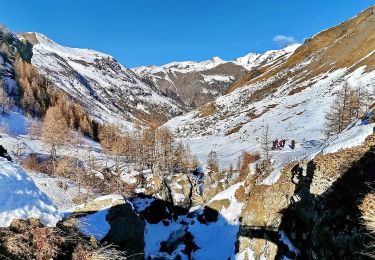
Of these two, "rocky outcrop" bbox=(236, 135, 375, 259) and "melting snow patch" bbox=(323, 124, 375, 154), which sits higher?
"melting snow patch" bbox=(323, 124, 375, 154)

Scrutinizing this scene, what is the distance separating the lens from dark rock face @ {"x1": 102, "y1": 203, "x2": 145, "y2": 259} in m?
25.5

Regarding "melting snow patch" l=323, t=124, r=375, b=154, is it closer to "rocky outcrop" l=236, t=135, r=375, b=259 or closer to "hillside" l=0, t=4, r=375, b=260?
"hillside" l=0, t=4, r=375, b=260

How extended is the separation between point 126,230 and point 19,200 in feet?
50.0

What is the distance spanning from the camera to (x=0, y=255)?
371 inches

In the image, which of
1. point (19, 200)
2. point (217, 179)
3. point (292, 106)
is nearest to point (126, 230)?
point (19, 200)

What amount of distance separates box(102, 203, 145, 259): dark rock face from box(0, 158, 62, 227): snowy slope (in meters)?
11.3

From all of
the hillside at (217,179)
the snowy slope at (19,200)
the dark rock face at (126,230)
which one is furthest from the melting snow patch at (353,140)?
the snowy slope at (19,200)

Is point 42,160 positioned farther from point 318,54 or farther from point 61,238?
point 318,54

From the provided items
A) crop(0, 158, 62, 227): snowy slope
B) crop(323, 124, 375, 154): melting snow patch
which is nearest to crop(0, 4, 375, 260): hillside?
crop(0, 158, 62, 227): snowy slope

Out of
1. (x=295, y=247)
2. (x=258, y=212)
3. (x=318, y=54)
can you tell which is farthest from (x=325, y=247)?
(x=318, y=54)

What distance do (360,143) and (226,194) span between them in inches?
1064

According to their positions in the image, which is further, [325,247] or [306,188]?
[306,188]

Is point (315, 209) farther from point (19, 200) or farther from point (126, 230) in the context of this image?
point (19, 200)

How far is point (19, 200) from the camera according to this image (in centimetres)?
1221
